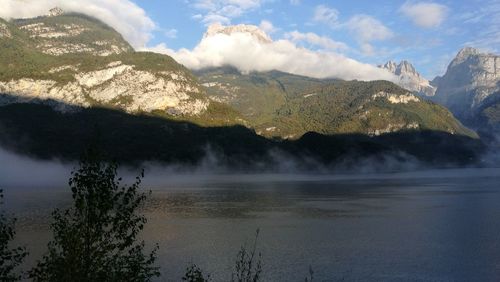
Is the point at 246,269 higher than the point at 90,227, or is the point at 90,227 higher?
the point at 90,227

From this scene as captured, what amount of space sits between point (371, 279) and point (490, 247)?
31.2 meters

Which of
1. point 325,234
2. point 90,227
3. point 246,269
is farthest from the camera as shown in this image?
point 325,234

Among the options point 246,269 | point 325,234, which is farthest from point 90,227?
point 325,234

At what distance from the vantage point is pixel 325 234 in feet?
301

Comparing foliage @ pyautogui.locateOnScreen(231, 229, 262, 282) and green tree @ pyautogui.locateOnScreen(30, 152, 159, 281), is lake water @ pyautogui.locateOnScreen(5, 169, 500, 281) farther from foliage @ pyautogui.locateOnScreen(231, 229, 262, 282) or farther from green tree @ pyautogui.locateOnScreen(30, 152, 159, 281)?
green tree @ pyautogui.locateOnScreen(30, 152, 159, 281)

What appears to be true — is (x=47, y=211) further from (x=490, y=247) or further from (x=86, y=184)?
(x=86, y=184)

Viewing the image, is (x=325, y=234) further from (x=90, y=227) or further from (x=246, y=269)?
(x=90, y=227)

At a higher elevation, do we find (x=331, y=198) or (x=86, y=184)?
(x=86, y=184)

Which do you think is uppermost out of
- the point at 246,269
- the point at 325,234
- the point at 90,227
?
the point at 90,227

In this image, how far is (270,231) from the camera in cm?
9506

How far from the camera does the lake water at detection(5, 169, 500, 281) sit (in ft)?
211

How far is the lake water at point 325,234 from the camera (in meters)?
64.2

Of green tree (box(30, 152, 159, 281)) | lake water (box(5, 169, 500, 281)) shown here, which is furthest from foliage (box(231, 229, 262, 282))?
green tree (box(30, 152, 159, 281))

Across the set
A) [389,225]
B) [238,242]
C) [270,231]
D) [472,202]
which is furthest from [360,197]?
[238,242]
